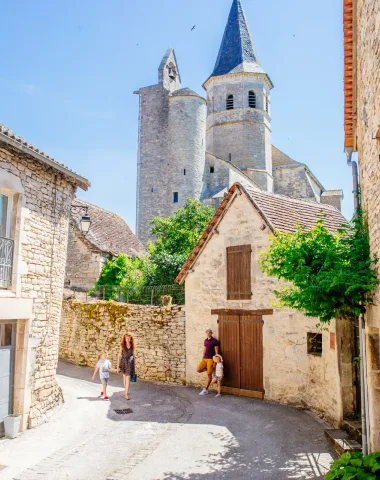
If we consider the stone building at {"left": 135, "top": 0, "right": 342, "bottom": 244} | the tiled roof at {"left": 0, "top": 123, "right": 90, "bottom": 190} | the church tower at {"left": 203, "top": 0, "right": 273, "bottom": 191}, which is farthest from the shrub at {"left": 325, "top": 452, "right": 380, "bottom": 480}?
the church tower at {"left": 203, "top": 0, "right": 273, "bottom": 191}

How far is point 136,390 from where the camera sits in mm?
11328

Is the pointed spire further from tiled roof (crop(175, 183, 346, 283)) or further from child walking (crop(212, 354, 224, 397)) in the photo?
child walking (crop(212, 354, 224, 397))

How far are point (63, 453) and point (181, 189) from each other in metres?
30.5

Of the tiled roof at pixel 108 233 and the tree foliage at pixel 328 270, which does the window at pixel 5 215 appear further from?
the tiled roof at pixel 108 233

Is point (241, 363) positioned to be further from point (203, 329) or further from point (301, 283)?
point (301, 283)

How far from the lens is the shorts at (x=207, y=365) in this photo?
11149 millimetres

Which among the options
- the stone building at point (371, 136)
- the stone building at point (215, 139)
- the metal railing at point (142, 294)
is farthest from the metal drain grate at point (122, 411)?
the stone building at point (215, 139)

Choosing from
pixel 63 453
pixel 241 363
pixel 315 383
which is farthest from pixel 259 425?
pixel 63 453

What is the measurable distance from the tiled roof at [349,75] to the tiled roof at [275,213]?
2.57m

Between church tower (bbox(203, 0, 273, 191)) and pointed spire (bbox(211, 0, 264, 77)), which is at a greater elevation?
pointed spire (bbox(211, 0, 264, 77))

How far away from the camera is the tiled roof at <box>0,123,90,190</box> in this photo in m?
7.34

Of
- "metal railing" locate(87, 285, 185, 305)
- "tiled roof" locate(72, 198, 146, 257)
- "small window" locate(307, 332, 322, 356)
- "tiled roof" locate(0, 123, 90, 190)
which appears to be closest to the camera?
"tiled roof" locate(0, 123, 90, 190)

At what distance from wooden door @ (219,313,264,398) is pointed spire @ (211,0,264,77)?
118 ft

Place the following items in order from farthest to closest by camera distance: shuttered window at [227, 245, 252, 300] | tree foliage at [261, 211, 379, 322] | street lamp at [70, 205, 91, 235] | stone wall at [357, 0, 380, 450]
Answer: street lamp at [70, 205, 91, 235] → shuttered window at [227, 245, 252, 300] → tree foliage at [261, 211, 379, 322] → stone wall at [357, 0, 380, 450]
